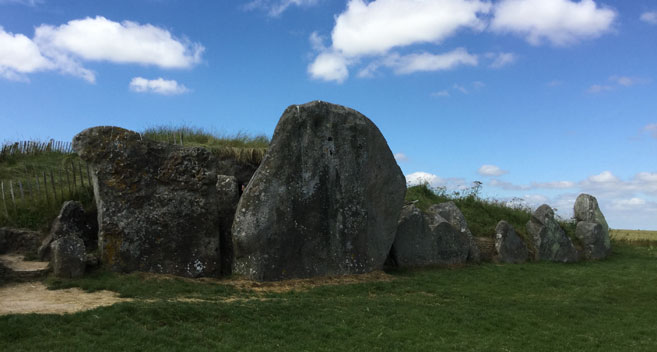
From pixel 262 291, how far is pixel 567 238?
14.8 metres

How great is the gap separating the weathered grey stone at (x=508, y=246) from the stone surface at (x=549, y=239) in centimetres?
109

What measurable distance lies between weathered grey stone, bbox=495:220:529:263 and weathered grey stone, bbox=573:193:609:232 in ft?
19.1

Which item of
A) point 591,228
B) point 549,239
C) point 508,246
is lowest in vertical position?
point 508,246

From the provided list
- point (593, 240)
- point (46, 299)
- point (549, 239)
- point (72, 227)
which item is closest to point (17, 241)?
point (72, 227)

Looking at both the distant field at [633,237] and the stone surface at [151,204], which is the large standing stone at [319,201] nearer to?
the stone surface at [151,204]

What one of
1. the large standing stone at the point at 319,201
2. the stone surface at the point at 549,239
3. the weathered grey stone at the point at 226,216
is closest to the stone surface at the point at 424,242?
the large standing stone at the point at 319,201

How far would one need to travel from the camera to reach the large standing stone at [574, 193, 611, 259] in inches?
923

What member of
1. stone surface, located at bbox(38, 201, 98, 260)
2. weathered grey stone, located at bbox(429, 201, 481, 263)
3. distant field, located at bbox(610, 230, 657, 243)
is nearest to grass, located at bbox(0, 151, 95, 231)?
stone surface, located at bbox(38, 201, 98, 260)

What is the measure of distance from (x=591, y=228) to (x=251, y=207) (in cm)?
1650

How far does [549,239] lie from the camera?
21.8 m

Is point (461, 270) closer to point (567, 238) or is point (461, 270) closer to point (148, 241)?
point (567, 238)

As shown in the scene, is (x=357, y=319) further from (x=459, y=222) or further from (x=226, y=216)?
(x=459, y=222)

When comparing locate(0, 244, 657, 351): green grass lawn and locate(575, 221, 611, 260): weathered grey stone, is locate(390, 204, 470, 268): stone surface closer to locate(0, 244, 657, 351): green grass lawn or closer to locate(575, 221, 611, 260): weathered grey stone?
locate(0, 244, 657, 351): green grass lawn

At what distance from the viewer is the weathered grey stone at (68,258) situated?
1317 cm
